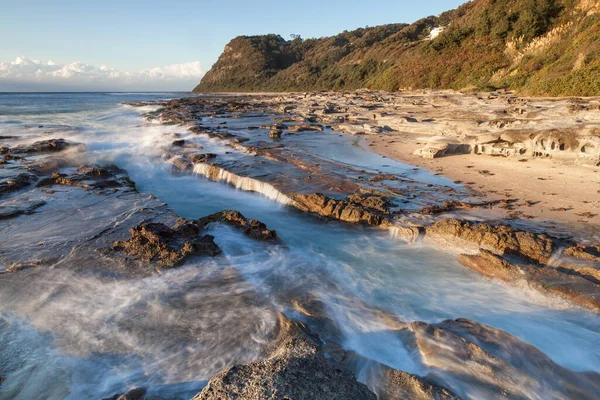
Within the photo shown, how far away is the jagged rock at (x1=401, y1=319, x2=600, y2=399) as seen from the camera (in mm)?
3430

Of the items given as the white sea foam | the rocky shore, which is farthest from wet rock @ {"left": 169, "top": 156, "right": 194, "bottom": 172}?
the white sea foam

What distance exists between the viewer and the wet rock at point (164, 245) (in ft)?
20.1

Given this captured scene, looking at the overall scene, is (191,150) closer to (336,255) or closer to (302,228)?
(302,228)

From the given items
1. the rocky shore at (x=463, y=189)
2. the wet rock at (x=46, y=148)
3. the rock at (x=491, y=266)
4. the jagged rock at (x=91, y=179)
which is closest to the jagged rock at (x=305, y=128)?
the rocky shore at (x=463, y=189)

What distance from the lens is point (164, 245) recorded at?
6305 mm

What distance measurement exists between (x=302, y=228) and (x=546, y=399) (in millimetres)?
5243

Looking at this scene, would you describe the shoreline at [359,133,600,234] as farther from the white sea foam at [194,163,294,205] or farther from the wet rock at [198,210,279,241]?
the wet rock at [198,210,279,241]

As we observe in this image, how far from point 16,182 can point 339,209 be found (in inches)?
369

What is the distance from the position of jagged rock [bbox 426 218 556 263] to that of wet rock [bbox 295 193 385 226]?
4.06ft

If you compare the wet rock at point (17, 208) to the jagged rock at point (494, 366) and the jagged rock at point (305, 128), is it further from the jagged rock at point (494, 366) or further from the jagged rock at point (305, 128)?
the jagged rock at point (305, 128)

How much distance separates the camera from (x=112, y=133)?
20859 millimetres

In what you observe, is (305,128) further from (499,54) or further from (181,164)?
(499,54)

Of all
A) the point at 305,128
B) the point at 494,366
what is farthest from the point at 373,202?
the point at 305,128

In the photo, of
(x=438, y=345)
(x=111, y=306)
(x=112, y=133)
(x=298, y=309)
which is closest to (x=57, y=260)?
(x=111, y=306)
